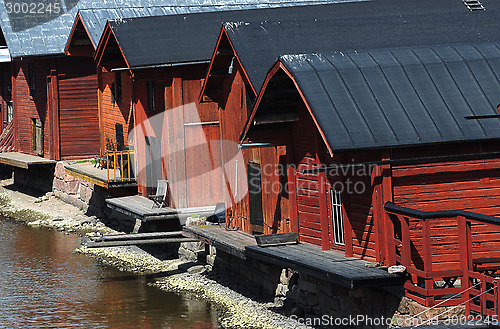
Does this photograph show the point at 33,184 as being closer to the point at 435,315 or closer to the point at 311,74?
the point at 311,74

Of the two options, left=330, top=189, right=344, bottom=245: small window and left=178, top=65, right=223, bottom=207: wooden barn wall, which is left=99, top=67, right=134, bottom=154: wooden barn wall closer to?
left=178, top=65, right=223, bottom=207: wooden barn wall

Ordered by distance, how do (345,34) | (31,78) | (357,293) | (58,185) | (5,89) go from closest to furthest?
(357,293), (345,34), (58,185), (31,78), (5,89)

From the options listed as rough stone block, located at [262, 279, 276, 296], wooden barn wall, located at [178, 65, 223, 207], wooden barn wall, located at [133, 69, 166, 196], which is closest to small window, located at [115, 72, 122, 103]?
wooden barn wall, located at [133, 69, 166, 196]

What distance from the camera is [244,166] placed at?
23.7m

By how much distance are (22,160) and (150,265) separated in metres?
12.6

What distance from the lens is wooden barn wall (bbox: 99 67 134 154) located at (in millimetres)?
31906

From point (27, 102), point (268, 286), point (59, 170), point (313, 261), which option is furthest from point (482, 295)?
point (27, 102)

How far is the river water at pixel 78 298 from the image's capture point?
836 inches

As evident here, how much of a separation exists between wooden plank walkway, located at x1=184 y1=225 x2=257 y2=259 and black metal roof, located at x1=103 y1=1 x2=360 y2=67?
515cm

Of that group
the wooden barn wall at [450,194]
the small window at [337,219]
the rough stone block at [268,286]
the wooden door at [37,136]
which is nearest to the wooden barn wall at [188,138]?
the rough stone block at [268,286]

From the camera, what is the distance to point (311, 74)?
17281 mm

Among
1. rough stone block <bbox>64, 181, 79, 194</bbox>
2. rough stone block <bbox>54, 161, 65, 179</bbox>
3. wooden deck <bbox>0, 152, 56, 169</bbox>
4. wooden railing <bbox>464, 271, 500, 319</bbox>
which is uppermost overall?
wooden deck <bbox>0, 152, 56, 169</bbox>

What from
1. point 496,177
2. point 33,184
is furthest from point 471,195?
point 33,184

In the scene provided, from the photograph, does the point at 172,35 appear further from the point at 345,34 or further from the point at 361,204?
the point at 361,204
